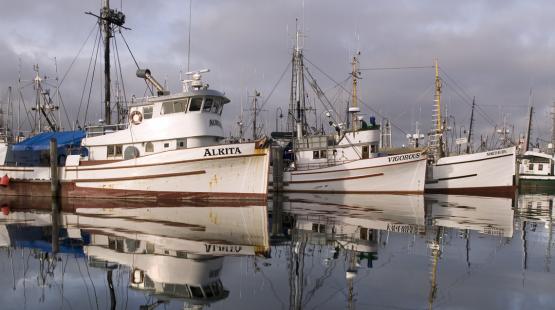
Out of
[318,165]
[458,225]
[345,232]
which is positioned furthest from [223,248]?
[318,165]

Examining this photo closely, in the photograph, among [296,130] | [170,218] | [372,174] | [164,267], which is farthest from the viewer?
[296,130]

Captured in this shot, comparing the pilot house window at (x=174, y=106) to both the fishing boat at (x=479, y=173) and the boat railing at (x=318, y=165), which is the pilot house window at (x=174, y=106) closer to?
the boat railing at (x=318, y=165)

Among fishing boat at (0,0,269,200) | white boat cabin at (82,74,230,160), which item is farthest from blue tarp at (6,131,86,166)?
white boat cabin at (82,74,230,160)

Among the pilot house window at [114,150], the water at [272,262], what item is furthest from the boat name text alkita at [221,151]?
the pilot house window at [114,150]

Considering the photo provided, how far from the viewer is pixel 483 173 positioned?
3378 centimetres

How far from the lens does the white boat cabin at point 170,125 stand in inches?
941

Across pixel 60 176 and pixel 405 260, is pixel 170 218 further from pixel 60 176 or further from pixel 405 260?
pixel 60 176

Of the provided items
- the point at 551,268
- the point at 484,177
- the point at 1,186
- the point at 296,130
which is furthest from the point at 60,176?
the point at 484,177

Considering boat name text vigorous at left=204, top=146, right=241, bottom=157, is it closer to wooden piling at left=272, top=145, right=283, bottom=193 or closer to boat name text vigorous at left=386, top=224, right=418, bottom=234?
boat name text vigorous at left=386, top=224, right=418, bottom=234

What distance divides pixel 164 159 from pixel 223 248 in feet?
42.0

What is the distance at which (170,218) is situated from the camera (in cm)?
1738

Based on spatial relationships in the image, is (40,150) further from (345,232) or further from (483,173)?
(483,173)

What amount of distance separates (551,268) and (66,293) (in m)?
10.1

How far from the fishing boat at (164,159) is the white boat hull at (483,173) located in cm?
1775
